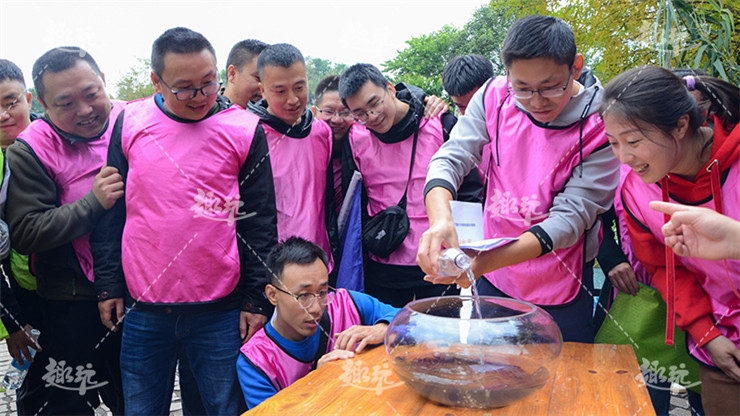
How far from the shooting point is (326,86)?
3162mm

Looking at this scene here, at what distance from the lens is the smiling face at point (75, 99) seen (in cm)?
217

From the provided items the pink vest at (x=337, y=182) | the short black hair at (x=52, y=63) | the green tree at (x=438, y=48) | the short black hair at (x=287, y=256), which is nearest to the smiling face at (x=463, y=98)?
the pink vest at (x=337, y=182)

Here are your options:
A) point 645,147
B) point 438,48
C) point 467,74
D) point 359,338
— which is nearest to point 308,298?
point 359,338

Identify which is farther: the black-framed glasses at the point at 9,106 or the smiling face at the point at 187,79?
the black-framed glasses at the point at 9,106

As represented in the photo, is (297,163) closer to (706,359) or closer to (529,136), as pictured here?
(529,136)

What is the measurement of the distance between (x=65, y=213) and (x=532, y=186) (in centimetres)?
167

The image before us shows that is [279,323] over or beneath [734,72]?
beneath

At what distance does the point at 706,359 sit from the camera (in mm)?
1710

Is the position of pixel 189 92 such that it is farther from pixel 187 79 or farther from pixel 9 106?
pixel 9 106

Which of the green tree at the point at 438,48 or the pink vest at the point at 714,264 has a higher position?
the green tree at the point at 438,48

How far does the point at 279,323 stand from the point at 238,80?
1.48 m

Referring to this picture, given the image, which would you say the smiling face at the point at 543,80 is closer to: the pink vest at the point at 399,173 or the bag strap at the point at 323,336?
the pink vest at the point at 399,173

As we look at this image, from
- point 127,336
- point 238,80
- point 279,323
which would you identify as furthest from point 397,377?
point 238,80

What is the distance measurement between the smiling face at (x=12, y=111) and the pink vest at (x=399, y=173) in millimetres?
1494
